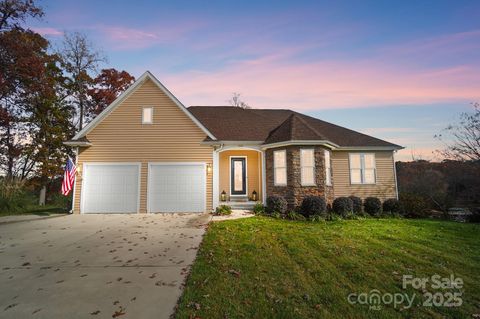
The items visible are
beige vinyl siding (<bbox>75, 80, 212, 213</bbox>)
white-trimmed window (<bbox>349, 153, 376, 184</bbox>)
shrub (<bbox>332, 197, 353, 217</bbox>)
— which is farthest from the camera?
white-trimmed window (<bbox>349, 153, 376, 184</bbox>)

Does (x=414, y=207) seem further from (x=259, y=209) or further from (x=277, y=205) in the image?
(x=259, y=209)

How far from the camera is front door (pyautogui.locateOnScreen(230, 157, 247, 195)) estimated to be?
14500 mm

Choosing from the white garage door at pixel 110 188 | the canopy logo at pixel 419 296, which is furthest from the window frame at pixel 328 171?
the white garage door at pixel 110 188

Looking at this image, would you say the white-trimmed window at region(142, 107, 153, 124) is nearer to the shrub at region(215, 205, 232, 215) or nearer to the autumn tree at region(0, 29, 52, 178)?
the shrub at region(215, 205, 232, 215)

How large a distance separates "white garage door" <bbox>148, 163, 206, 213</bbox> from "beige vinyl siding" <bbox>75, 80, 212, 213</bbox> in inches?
13.7

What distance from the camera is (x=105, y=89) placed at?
23.4 m

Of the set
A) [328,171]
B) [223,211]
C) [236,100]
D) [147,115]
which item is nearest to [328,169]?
[328,171]

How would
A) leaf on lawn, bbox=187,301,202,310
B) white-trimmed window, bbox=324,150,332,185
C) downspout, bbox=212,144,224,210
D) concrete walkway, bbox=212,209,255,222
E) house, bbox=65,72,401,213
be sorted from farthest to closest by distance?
white-trimmed window, bbox=324,150,332,185
downspout, bbox=212,144,224,210
house, bbox=65,72,401,213
concrete walkway, bbox=212,209,255,222
leaf on lawn, bbox=187,301,202,310

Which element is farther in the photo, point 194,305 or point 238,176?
point 238,176

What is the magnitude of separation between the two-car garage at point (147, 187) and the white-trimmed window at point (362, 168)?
9326 mm

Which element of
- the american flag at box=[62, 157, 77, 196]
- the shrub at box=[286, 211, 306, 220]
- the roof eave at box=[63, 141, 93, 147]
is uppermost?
the roof eave at box=[63, 141, 93, 147]

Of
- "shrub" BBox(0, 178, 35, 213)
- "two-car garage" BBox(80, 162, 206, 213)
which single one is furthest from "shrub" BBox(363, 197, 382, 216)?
"shrub" BBox(0, 178, 35, 213)

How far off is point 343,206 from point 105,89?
78.5 feet

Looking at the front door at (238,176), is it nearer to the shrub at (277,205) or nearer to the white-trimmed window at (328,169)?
the shrub at (277,205)
